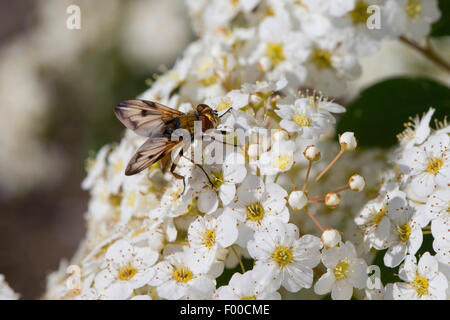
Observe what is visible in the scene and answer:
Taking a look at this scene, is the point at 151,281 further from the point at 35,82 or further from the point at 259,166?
the point at 35,82

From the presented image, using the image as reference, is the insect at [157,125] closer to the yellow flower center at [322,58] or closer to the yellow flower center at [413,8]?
the yellow flower center at [322,58]

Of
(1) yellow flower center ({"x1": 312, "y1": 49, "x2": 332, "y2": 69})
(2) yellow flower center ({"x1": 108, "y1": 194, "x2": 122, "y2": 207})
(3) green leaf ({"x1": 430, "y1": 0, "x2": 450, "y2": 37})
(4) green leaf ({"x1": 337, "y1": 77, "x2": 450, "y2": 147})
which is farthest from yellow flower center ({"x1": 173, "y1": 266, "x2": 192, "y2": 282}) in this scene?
(3) green leaf ({"x1": 430, "y1": 0, "x2": 450, "y2": 37})

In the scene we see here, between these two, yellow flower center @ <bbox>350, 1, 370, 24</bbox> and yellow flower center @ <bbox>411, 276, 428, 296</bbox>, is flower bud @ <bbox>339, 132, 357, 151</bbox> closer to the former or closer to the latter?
yellow flower center @ <bbox>411, 276, 428, 296</bbox>

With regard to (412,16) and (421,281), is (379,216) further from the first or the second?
(412,16)

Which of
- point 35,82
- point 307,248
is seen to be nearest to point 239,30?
point 307,248

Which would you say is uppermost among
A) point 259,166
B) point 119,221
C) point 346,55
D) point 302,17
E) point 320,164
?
point 302,17

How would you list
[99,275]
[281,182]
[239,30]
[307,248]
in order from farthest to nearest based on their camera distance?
[239,30], [281,182], [99,275], [307,248]

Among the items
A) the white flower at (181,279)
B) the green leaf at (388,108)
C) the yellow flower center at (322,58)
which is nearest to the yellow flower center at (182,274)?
the white flower at (181,279)
